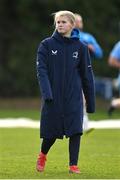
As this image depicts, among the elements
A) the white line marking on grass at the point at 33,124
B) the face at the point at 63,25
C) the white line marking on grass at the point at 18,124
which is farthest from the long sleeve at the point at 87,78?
the white line marking on grass at the point at 18,124

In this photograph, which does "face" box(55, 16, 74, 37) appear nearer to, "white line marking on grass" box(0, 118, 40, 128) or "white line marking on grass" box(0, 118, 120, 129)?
"white line marking on grass" box(0, 118, 120, 129)

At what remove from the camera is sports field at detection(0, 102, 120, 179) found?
35.9 ft

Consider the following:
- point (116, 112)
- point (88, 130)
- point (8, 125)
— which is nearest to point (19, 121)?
point (8, 125)

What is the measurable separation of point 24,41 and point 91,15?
2.73 m

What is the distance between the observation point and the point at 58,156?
13.2 metres

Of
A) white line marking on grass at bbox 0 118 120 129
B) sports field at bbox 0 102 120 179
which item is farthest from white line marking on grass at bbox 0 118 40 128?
sports field at bbox 0 102 120 179

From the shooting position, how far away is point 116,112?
2694 cm

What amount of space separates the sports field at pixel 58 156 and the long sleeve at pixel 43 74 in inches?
37.7

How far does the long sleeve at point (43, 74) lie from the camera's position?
10797 mm

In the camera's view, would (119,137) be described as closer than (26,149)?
No

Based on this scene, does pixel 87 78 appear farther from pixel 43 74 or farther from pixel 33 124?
pixel 33 124

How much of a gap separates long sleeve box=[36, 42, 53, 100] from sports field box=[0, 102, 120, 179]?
96cm

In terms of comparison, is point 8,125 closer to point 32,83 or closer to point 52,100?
point 52,100

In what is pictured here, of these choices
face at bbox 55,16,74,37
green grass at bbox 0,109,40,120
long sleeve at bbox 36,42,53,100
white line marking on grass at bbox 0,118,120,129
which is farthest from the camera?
green grass at bbox 0,109,40,120
